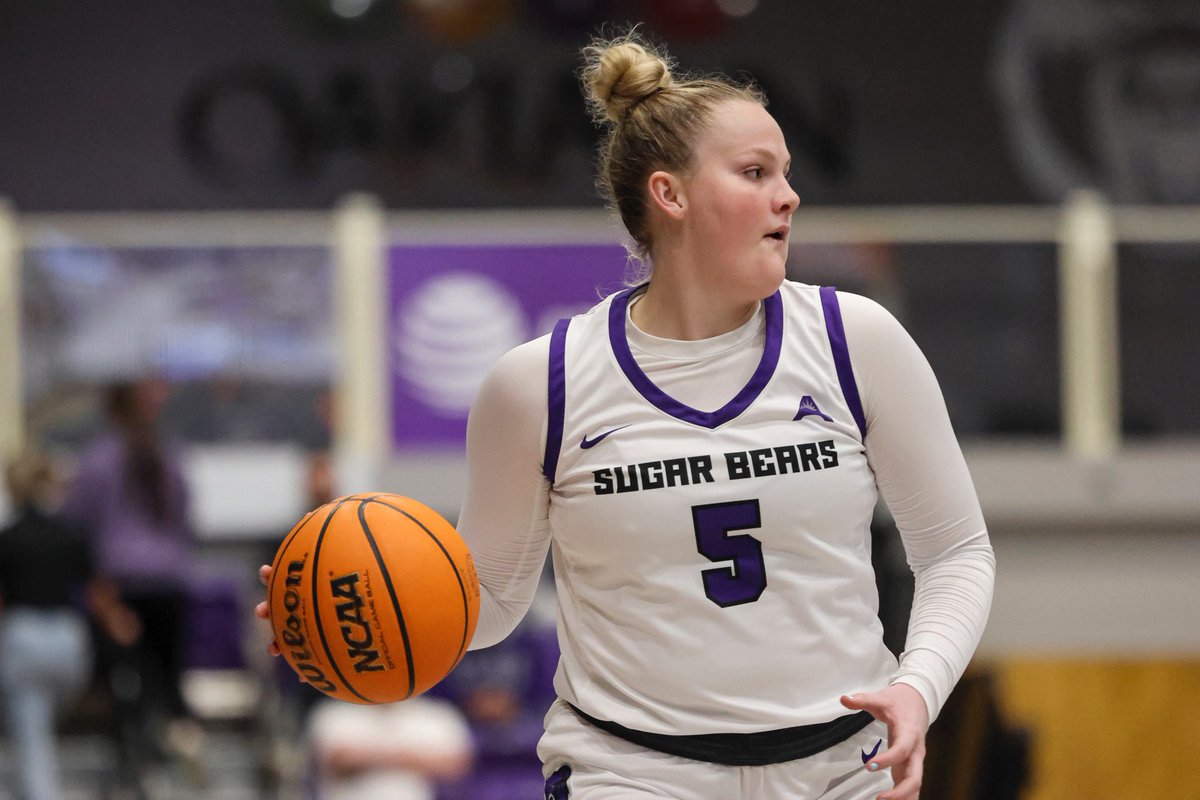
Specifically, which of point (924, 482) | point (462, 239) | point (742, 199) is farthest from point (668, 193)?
point (462, 239)

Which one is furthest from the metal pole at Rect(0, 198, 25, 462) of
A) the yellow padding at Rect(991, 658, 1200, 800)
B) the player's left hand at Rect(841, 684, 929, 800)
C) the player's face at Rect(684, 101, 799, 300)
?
the player's left hand at Rect(841, 684, 929, 800)

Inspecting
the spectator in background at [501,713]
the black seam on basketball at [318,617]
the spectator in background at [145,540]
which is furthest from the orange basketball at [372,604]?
the spectator in background at [145,540]

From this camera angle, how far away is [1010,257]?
8125 mm

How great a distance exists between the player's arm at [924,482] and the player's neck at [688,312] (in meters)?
0.17

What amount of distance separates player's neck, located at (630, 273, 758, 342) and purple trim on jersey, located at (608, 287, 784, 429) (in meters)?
0.04

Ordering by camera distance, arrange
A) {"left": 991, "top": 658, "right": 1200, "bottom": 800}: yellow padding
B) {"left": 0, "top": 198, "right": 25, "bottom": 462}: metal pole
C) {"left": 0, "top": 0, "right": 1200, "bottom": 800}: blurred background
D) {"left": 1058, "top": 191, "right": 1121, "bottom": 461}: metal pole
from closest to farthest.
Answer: {"left": 991, "top": 658, "right": 1200, "bottom": 800}: yellow padding < {"left": 0, "top": 0, "right": 1200, "bottom": 800}: blurred background < {"left": 0, "top": 198, "right": 25, "bottom": 462}: metal pole < {"left": 1058, "top": 191, "right": 1121, "bottom": 461}: metal pole

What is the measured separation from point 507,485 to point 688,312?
386 mm

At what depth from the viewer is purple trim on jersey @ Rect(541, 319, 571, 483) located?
238 centimetres

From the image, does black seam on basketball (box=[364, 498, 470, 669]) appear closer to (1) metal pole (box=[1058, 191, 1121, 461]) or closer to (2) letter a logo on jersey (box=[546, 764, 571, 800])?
(2) letter a logo on jersey (box=[546, 764, 571, 800])

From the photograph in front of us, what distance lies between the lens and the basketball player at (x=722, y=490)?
2.25 metres

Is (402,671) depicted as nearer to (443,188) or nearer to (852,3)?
(443,188)

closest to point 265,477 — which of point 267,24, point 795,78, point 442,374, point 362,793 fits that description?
point 442,374

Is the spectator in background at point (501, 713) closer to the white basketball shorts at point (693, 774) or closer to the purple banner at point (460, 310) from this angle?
the purple banner at point (460, 310)

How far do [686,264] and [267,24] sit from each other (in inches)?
378
